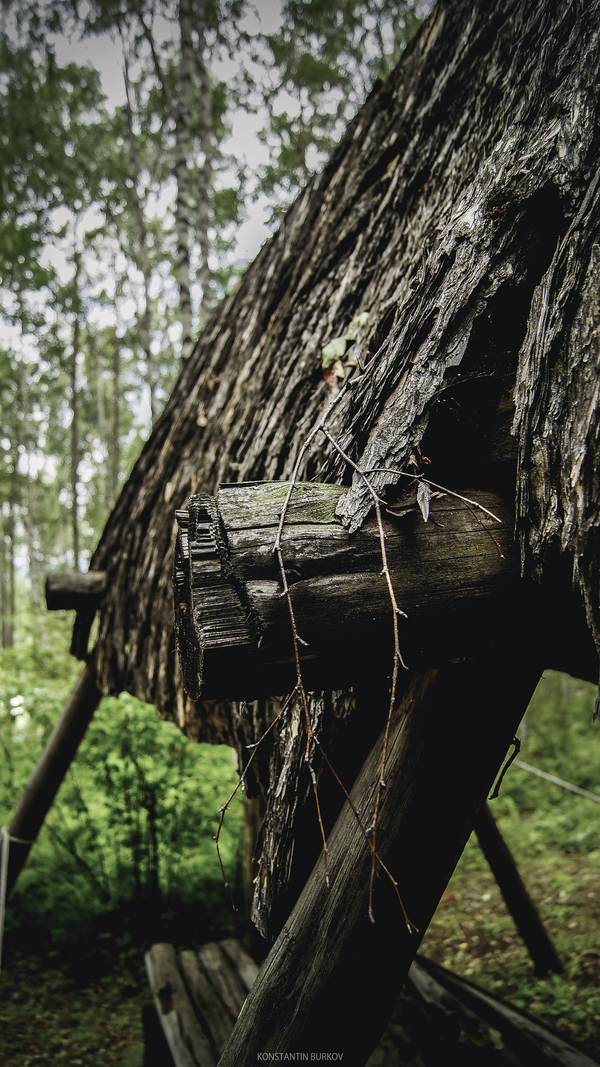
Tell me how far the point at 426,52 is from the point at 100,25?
12.0 m

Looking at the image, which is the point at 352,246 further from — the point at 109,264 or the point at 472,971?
the point at 109,264

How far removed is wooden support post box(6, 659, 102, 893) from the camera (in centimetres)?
376

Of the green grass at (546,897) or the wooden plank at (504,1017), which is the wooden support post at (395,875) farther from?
the green grass at (546,897)

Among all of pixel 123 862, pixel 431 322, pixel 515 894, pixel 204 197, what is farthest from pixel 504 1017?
pixel 204 197

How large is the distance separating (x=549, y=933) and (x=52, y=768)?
4.39 metres

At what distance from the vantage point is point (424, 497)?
38.2 inches

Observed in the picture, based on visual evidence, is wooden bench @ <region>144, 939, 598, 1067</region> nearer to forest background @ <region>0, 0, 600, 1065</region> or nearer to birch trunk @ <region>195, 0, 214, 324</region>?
forest background @ <region>0, 0, 600, 1065</region>

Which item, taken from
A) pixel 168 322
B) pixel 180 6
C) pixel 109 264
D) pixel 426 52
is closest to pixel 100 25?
pixel 180 6

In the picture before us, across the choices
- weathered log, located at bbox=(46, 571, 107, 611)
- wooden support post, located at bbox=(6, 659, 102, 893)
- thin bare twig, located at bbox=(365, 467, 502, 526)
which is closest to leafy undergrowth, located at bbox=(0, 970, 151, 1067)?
wooden support post, located at bbox=(6, 659, 102, 893)

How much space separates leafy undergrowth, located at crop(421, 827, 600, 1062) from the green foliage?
2.06 meters

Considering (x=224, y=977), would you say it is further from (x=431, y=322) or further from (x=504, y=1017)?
(x=431, y=322)

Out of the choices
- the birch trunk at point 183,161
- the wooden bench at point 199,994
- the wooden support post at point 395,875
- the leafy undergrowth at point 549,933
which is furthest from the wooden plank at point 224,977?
the birch trunk at point 183,161

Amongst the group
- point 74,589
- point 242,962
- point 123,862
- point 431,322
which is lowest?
point 123,862

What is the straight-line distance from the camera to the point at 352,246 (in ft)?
7.43
